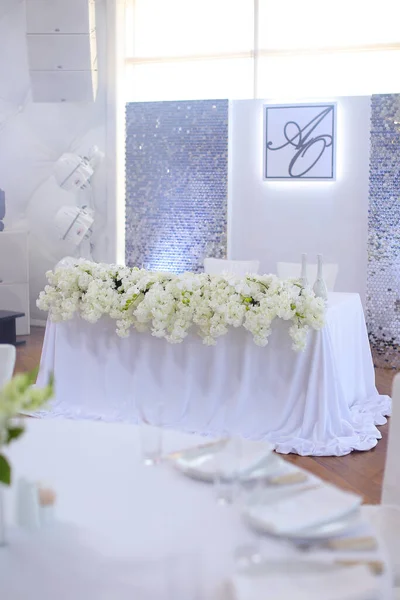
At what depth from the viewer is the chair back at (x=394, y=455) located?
7.73 feet

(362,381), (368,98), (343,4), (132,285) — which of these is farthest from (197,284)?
(343,4)

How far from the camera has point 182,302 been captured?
4.43 metres

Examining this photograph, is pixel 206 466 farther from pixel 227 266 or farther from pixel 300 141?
pixel 300 141

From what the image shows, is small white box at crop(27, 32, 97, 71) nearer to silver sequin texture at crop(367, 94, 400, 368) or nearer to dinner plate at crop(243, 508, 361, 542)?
silver sequin texture at crop(367, 94, 400, 368)

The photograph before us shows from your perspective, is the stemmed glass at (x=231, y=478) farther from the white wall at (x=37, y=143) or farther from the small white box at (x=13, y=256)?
the white wall at (x=37, y=143)

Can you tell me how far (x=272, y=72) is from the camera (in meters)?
7.78

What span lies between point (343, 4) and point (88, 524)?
681 cm

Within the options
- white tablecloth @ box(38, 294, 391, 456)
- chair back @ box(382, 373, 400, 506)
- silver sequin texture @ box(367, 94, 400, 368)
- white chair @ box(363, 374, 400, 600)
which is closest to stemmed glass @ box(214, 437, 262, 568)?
white chair @ box(363, 374, 400, 600)

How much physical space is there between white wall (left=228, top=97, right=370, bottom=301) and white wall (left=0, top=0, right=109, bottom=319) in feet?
4.82

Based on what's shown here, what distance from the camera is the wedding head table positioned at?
437cm

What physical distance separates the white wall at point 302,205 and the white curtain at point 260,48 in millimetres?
356

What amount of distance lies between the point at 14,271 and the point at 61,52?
7.10ft

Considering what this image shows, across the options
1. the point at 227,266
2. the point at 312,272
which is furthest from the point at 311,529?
the point at 227,266

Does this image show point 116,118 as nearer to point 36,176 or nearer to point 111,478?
point 36,176
